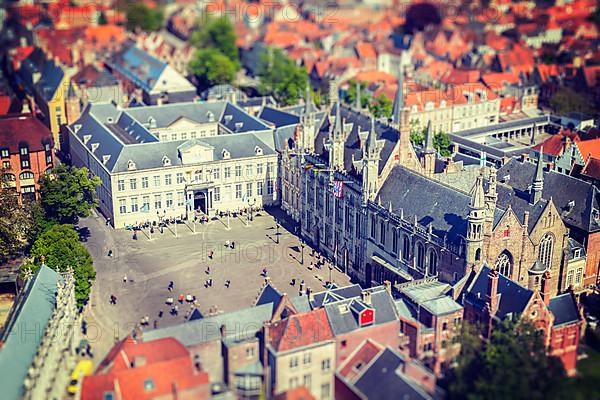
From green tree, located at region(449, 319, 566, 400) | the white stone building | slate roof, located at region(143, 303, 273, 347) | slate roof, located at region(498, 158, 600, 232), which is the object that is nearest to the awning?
slate roof, located at region(498, 158, 600, 232)

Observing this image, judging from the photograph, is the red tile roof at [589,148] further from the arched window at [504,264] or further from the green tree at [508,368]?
the green tree at [508,368]

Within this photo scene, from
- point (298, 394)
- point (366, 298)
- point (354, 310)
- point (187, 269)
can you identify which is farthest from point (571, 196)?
point (298, 394)

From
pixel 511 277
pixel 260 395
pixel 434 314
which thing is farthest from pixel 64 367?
pixel 511 277

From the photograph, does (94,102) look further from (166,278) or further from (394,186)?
(394,186)

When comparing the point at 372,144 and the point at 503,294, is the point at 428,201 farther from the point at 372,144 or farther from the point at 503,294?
the point at 503,294

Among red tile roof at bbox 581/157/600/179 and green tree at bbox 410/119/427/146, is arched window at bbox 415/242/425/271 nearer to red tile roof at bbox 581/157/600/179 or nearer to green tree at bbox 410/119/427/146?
red tile roof at bbox 581/157/600/179

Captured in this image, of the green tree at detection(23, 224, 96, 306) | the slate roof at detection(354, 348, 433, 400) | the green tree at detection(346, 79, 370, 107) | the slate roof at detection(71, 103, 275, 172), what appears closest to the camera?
the slate roof at detection(354, 348, 433, 400)
